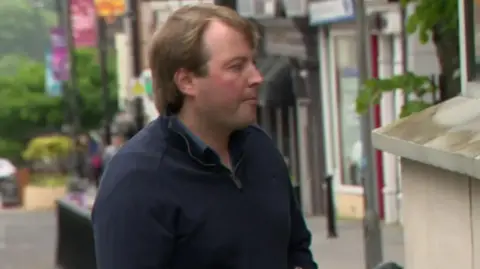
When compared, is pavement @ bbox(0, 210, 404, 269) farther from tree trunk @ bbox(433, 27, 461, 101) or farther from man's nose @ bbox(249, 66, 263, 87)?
man's nose @ bbox(249, 66, 263, 87)

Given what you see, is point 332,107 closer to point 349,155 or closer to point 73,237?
point 349,155

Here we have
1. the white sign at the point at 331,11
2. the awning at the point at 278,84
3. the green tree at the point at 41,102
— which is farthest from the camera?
the green tree at the point at 41,102

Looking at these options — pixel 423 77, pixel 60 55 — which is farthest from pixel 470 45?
pixel 60 55

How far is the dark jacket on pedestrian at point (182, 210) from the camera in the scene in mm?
2879

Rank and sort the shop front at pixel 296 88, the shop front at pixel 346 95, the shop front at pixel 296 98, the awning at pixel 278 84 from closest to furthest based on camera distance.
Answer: the shop front at pixel 346 95, the shop front at pixel 296 88, the shop front at pixel 296 98, the awning at pixel 278 84

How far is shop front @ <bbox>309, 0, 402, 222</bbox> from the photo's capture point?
68.7 ft

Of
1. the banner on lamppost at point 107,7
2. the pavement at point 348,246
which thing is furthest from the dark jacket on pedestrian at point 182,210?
the banner on lamppost at point 107,7

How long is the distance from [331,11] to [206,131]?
19.6m

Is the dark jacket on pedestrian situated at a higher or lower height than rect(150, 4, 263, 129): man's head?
lower

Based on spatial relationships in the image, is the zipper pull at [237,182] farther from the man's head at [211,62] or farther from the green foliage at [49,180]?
the green foliage at [49,180]

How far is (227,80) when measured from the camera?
297 centimetres

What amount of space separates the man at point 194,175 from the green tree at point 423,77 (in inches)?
170

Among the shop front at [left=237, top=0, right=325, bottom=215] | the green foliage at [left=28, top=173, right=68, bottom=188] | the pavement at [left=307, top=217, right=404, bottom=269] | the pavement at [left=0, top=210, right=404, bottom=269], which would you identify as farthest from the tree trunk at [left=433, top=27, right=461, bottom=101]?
the green foliage at [left=28, top=173, right=68, bottom=188]

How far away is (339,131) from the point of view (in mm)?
23219
